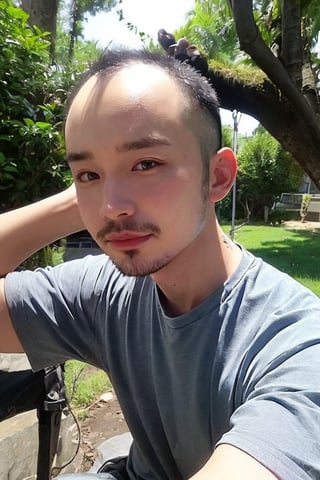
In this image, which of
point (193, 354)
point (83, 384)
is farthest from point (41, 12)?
point (193, 354)

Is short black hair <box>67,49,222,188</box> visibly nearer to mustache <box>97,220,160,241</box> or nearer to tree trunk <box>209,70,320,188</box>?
mustache <box>97,220,160,241</box>

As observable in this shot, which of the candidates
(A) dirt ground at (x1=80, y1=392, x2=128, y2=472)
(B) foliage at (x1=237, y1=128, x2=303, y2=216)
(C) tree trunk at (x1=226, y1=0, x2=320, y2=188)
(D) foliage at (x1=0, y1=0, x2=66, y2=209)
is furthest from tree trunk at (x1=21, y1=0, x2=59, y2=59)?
(B) foliage at (x1=237, y1=128, x2=303, y2=216)

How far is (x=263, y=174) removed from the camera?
1894 cm

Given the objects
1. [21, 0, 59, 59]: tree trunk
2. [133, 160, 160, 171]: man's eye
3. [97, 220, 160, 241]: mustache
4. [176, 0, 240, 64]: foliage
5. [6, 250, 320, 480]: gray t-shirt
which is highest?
[176, 0, 240, 64]: foliage

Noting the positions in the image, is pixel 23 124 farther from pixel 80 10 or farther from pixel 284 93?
pixel 80 10

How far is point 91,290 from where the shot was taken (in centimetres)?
128

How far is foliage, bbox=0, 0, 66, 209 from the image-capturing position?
2.62 metres

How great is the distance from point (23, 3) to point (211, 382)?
12.8 feet

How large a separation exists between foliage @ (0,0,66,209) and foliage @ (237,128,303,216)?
653 inches

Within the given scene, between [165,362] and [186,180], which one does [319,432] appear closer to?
[165,362]

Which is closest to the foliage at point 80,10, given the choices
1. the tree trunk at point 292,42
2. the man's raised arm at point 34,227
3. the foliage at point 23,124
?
the tree trunk at point 292,42

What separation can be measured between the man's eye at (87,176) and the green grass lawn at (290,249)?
572 centimetres

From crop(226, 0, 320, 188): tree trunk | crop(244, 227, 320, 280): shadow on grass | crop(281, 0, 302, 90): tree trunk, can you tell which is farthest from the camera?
crop(244, 227, 320, 280): shadow on grass

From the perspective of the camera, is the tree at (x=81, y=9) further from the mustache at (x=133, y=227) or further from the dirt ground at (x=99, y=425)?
the mustache at (x=133, y=227)
